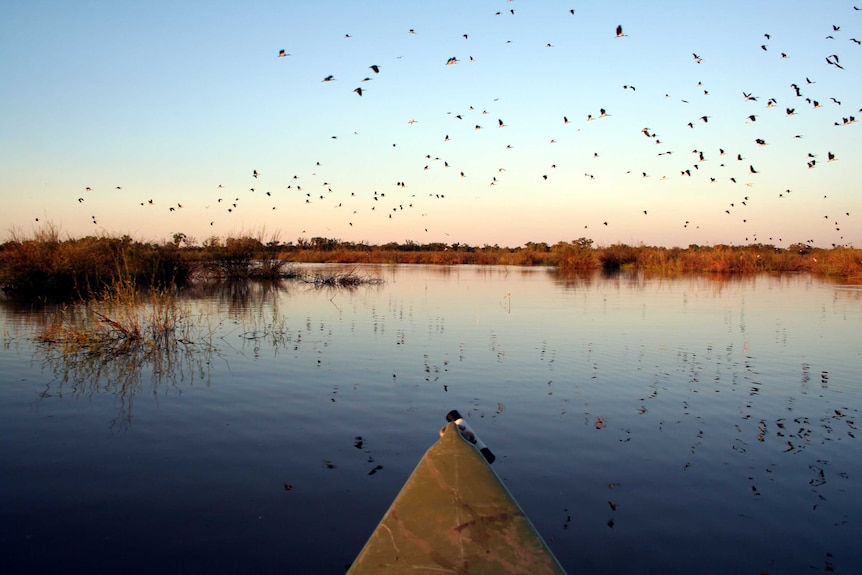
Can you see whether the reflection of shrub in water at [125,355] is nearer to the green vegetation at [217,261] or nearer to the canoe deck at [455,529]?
the green vegetation at [217,261]

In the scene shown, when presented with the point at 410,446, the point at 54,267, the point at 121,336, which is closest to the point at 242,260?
the point at 54,267

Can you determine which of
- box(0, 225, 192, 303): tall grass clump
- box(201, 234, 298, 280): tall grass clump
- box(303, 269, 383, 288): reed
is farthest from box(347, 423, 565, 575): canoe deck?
box(201, 234, 298, 280): tall grass clump

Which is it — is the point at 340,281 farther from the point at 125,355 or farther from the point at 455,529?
the point at 455,529

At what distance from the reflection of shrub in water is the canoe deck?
553 cm

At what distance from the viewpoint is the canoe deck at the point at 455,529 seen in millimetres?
2582

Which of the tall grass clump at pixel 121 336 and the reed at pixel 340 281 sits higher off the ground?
the reed at pixel 340 281

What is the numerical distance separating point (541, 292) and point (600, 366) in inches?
647

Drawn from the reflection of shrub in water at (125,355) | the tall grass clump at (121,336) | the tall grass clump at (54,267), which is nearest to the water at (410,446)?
the reflection of shrub in water at (125,355)

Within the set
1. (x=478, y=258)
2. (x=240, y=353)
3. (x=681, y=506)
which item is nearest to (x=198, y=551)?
(x=681, y=506)

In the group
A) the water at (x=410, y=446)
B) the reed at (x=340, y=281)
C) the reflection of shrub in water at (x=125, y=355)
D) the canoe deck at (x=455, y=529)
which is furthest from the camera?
the reed at (x=340, y=281)

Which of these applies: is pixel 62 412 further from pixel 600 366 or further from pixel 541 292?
pixel 541 292

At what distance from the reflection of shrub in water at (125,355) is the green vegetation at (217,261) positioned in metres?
1.06

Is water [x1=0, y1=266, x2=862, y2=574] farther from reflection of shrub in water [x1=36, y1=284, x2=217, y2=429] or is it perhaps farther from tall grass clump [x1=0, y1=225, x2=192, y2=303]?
tall grass clump [x1=0, y1=225, x2=192, y2=303]

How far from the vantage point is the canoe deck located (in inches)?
102
